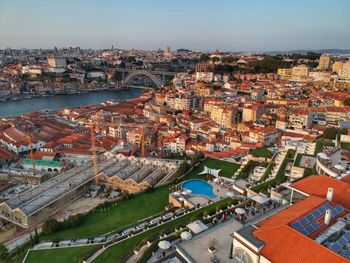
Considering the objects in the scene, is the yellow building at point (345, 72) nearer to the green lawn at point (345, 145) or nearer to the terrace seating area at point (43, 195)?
the green lawn at point (345, 145)

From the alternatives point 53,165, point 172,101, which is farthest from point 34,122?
point 172,101

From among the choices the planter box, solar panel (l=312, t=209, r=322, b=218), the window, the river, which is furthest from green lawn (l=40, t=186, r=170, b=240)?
the river

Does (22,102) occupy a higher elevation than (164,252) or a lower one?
lower

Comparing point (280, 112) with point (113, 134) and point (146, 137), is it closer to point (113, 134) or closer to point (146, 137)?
point (146, 137)

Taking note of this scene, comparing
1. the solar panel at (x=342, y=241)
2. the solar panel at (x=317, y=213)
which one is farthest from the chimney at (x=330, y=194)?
the solar panel at (x=342, y=241)

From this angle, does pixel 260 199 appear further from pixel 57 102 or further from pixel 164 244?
pixel 57 102

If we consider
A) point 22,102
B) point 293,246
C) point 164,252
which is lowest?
point 22,102
